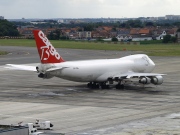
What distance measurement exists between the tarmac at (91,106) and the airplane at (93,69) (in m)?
1.55

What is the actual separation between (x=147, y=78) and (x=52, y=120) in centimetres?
2533

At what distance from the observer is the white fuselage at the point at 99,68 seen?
70938 millimetres

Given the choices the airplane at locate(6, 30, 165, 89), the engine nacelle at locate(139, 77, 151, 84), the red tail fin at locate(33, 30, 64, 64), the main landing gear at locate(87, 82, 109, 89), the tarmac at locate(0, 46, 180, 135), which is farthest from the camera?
the main landing gear at locate(87, 82, 109, 89)

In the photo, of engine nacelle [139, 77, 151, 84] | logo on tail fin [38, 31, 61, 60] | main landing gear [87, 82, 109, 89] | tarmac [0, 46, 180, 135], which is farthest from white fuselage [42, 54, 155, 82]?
engine nacelle [139, 77, 151, 84]

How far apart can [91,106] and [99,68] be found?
15158mm

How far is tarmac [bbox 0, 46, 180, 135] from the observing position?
160 feet

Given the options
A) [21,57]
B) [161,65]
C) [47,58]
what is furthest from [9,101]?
[21,57]

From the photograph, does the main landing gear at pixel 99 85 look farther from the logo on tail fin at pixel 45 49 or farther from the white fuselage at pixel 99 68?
the logo on tail fin at pixel 45 49

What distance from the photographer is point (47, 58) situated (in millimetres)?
69438

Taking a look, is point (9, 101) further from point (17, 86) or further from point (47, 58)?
point (17, 86)

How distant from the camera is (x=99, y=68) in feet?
247

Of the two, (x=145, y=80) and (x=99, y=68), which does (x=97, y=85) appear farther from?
(x=145, y=80)

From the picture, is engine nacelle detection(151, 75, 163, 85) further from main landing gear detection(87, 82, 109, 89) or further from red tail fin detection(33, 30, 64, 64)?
red tail fin detection(33, 30, 64, 64)

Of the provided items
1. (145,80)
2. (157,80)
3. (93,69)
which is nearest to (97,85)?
(93,69)
